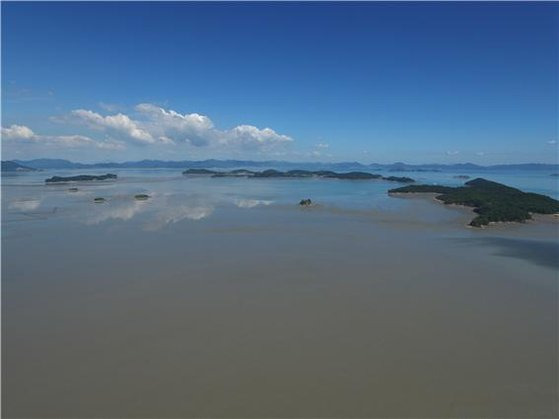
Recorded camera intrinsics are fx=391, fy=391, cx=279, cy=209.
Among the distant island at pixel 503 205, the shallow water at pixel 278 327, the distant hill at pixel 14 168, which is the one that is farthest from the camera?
the distant hill at pixel 14 168

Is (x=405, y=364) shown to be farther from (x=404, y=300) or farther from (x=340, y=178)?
(x=340, y=178)

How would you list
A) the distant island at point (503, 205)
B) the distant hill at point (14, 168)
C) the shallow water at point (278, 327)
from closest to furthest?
the shallow water at point (278, 327) < the distant island at point (503, 205) < the distant hill at point (14, 168)

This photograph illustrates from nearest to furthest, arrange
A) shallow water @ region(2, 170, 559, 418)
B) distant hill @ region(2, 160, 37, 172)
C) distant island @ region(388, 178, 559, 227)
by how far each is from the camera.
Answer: shallow water @ region(2, 170, 559, 418) → distant island @ region(388, 178, 559, 227) → distant hill @ region(2, 160, 37, 172)

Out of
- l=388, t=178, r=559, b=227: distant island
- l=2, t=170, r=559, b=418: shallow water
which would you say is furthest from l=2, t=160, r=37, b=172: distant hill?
l=388, t=178, r=559, b=227: distant island

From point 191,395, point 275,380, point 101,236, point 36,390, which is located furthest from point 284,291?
point 101,236

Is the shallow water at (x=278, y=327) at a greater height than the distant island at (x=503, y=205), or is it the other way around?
the distant island at (x=503, y=205)

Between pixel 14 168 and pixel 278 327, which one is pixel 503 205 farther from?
pixel 14 168

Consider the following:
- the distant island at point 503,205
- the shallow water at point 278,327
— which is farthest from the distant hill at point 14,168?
the distant island at point 503,205

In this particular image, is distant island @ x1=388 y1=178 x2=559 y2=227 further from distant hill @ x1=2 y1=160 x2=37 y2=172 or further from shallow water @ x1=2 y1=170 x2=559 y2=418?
distant hill @ x1=2 y1=160 x2=37 y2=172

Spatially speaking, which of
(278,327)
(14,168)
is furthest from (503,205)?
(14,168)

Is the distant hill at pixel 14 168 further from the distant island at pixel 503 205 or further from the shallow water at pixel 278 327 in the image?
the distant island at pixel 503 205
